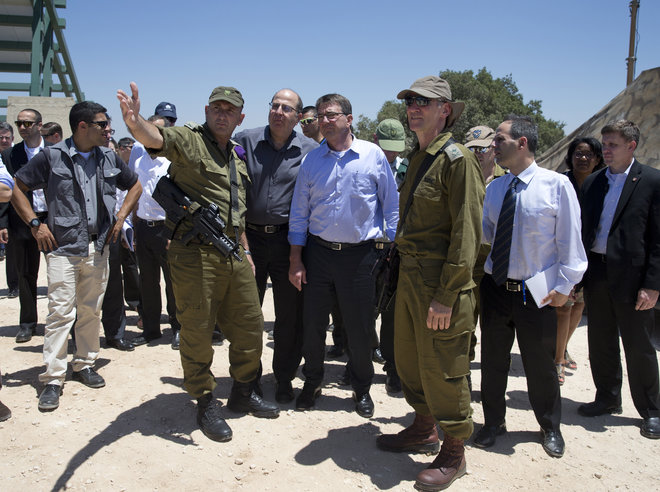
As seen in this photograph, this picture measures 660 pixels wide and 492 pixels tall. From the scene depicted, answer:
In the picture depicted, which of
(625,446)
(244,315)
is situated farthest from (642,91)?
(244,315)

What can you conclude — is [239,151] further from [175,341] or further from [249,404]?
[175,341]

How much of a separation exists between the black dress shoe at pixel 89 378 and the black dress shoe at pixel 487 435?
9.90 feet

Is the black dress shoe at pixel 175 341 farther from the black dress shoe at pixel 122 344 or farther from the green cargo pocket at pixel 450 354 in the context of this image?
the green cargo pocket at pixel 450 354

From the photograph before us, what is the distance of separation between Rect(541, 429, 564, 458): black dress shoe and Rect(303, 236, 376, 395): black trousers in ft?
4.22

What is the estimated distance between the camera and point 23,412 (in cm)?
368

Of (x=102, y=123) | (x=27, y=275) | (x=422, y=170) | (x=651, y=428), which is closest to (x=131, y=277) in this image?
(x=27, y=275)

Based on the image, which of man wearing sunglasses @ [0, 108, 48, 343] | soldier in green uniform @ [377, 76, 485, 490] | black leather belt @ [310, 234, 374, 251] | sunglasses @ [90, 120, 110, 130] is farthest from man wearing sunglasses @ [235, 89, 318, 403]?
man wearing sunglasses @ [0, 108, 48, 343]

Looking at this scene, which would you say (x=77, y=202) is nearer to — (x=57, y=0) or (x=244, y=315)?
(x=244, y=315)

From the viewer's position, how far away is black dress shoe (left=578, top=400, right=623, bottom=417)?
3938mm

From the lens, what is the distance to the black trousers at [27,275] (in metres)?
5.36

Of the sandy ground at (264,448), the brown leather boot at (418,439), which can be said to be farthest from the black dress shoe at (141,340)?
the brown leather boot at (418,439)

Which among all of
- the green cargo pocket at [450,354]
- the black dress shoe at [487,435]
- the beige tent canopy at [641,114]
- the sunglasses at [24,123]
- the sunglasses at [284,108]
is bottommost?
the black dress shoe at [487,435]

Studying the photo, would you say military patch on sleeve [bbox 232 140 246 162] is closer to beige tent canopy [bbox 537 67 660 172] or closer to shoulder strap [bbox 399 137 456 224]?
shoulder strap [bbox 399 137 456 224]

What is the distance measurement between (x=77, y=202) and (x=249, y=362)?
1904mm
